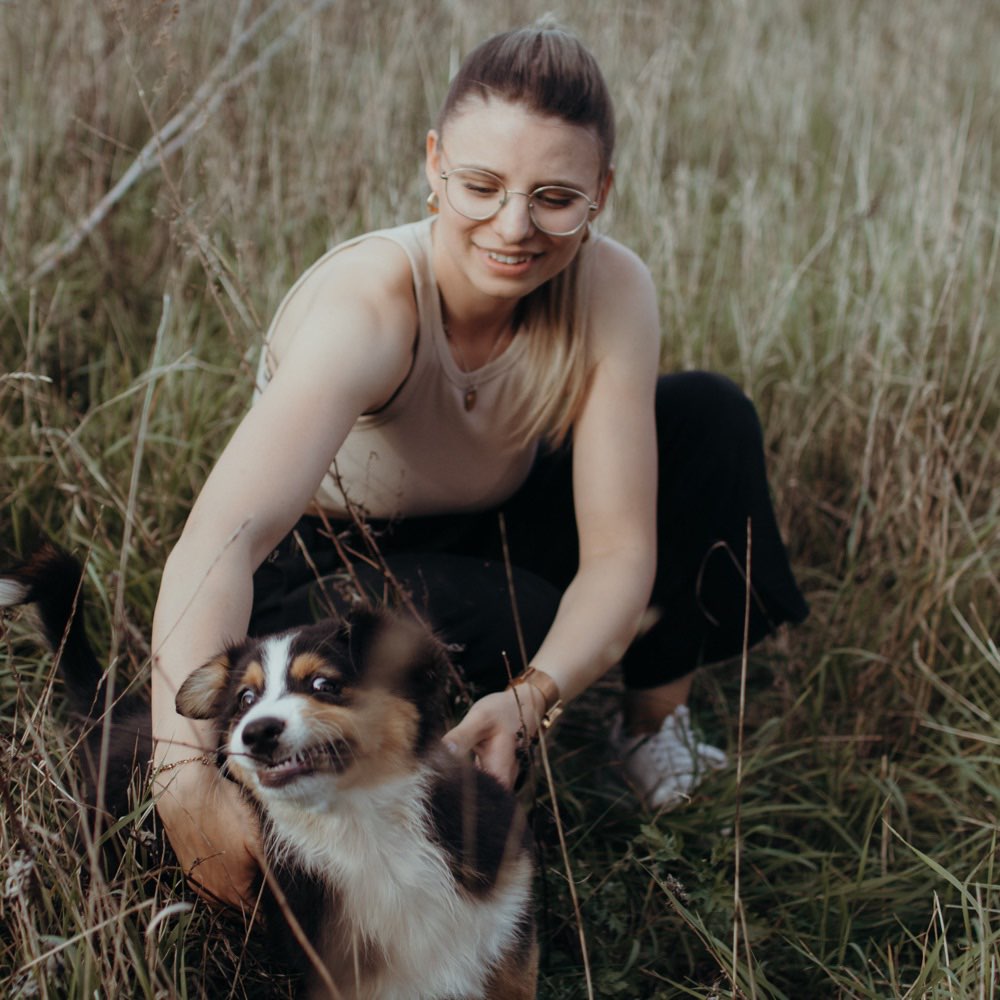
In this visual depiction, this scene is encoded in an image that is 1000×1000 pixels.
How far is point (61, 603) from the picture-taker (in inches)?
82.9

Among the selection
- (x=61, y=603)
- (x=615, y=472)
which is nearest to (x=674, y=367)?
(x=615, y=472)

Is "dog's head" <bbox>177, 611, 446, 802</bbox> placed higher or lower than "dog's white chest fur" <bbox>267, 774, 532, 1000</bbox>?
higher

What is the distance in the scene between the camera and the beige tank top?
243 centimetres

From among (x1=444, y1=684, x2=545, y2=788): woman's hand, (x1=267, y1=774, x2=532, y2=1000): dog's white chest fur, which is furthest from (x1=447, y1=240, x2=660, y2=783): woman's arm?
(x1=267, y1=774, x2=532, y2=1000): dog's white chest fur

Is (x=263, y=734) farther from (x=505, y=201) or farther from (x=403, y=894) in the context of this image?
(x=505, y=201)

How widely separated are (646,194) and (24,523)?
7.91ft

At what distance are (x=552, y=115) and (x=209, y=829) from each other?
145 cm

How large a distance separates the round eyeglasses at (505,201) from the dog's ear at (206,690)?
1.00 m

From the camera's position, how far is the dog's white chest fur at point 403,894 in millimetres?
1814

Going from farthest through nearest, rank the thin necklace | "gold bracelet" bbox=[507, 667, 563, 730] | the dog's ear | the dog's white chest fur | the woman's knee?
the woman's knee, the thin necklace, "gold bracelet" bbox=[507, 667, 563, 730], the dog's white chest fur, the dog's ear

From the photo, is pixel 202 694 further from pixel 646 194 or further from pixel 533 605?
pixel 646 194

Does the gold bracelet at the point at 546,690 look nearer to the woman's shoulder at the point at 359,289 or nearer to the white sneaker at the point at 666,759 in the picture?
the white sneaker at the point at 666,759

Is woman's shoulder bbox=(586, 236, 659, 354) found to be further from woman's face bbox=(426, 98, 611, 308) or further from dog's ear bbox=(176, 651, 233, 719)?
dog's ear bbox=(176, 651, 233, 719)

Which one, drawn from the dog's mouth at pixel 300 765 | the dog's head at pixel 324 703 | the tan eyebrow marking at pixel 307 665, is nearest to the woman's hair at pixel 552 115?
the dog's head at pixel 324 703
